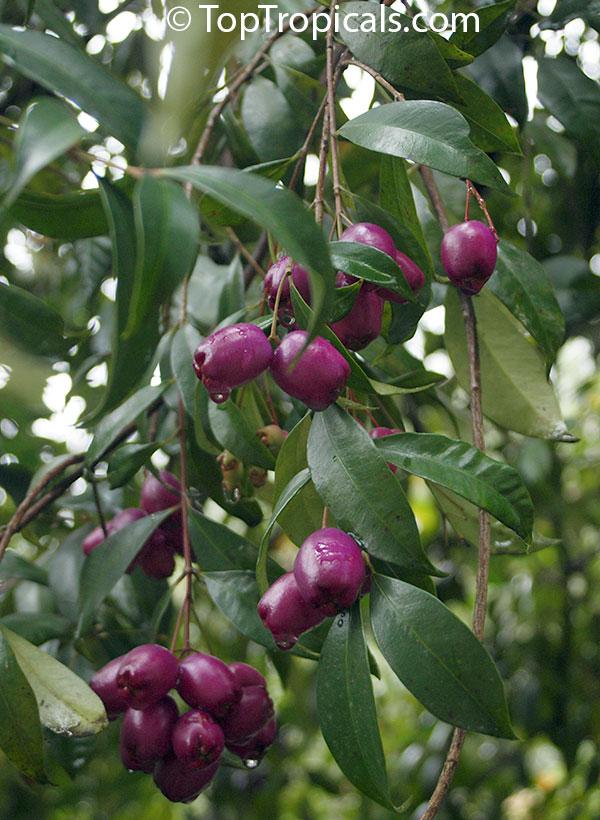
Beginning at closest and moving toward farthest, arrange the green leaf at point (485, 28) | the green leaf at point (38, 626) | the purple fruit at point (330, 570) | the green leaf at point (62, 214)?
the purple fruit at point (330, 570) < the green leaf at point (62, 214) < the green leaf at point (485, 28) < the green leaf at point (38, 626)

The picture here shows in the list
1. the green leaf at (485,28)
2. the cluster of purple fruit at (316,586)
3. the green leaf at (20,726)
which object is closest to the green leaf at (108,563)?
the green leaf at (20,726)

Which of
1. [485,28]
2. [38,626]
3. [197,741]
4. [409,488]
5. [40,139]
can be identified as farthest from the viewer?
[409,488]

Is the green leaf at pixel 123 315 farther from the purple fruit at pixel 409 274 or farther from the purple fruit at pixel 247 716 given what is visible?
the purple fruit at pixel 247 716

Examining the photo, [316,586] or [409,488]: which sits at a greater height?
[316,586]

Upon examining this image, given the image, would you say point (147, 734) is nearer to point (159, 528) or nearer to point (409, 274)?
point (159, 528)

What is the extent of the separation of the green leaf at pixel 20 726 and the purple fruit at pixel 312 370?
1.03 feet

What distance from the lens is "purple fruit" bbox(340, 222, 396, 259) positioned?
52 centimetres

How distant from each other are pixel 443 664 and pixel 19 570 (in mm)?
587

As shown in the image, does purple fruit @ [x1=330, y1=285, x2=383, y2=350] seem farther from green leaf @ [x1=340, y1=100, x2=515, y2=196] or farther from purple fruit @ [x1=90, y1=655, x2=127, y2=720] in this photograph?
purple fruit @ [x1=90, y1=655, x2=127, y2=720]

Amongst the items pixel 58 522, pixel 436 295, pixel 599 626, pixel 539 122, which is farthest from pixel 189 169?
pixel 599 626

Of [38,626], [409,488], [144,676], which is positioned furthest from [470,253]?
[409,488]

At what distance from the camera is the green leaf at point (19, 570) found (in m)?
0.87

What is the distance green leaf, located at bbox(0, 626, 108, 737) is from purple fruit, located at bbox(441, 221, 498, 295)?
0.41m

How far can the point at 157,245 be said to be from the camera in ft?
1.24
